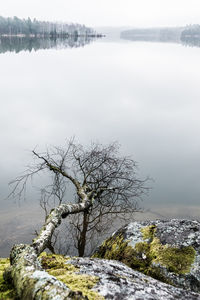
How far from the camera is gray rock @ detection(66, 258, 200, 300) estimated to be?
4.01 m

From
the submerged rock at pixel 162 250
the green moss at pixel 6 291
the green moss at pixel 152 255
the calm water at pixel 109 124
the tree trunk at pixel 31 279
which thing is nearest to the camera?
the tree trunk at pixel 31 279

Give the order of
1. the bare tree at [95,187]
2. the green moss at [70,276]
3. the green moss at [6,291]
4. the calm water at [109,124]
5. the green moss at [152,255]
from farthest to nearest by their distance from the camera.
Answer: the calm water at [109,124]
the bare tree at [95,187]
the green moss at [152,255]
the green moss at [70,276]
the green moss at [6,291]

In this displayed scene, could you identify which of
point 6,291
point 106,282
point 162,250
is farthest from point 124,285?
point 162,250

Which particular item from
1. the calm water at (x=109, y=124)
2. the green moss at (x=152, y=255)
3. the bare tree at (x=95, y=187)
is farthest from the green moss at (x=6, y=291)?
the calm water at (x=109, y=124)

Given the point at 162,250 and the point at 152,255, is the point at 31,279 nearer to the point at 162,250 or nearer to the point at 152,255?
the point at 152,255

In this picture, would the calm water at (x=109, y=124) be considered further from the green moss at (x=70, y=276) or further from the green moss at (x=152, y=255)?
the green moss at (x=70, y=276)

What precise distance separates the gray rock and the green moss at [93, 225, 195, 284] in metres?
1.09

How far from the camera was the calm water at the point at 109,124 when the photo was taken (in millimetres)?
19906

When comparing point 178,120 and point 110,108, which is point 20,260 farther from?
point 110,108

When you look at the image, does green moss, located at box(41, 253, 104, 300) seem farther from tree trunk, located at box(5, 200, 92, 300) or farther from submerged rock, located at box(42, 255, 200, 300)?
tree trunk, located at box(5, 200, 92, 300)

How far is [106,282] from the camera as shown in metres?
4.30

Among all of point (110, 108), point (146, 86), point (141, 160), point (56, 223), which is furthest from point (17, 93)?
point (56, 223)

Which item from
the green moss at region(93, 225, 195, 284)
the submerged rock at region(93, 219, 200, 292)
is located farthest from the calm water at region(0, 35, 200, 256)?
the green moss at region(93, 225, 195, 284)

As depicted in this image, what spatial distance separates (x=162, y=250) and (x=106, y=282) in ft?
8.83
